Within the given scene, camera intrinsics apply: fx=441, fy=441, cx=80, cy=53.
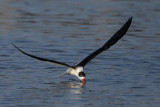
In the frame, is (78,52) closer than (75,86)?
No

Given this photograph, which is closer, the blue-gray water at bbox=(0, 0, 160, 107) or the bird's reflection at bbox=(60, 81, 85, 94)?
the blue-gray water at bbox=(0, 0, 160, 107)

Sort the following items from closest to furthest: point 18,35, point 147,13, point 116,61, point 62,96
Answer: point 62,96
point 116,61
point 18,35
point 147,13

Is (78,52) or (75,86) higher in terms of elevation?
(78,52)

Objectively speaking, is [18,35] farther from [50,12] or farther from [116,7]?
[116,7]

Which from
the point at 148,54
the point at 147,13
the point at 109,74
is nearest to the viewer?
the point at 109,74

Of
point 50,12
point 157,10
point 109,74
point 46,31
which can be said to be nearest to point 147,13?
point 157,10

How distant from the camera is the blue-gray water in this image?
10.4 metres

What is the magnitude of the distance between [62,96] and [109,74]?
2530 millimetres

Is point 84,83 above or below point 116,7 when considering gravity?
below

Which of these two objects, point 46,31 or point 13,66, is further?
point 46,31

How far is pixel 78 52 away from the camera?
15570 mm

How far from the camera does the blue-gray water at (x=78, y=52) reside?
10414 millimetres

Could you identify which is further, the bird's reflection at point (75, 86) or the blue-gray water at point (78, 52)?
the bird's reflection at point (75, 86)

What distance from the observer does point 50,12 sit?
23.4 m
